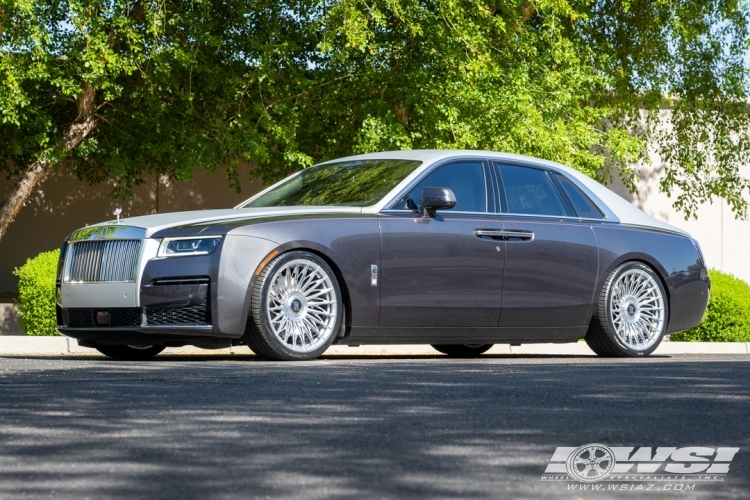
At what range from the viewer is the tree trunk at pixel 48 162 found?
54.0ft

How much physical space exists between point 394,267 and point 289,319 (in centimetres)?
90

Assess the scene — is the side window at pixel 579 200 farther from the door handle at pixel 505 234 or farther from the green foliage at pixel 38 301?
the green foliage at pixel 38 301

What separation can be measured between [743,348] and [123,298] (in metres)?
8.23

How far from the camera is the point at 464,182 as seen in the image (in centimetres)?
959

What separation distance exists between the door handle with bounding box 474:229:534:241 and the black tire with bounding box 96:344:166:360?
2593mm

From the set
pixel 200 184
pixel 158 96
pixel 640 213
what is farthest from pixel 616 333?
pixel 200 184

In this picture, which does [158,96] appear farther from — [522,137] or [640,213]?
[640,213]

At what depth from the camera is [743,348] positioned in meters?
14.1

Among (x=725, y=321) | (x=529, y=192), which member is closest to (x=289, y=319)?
(x=529, y=192)

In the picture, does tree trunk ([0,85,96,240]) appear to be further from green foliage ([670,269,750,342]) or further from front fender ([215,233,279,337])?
front fender ([215,233,279,337])

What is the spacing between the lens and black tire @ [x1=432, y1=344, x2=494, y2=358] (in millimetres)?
11055

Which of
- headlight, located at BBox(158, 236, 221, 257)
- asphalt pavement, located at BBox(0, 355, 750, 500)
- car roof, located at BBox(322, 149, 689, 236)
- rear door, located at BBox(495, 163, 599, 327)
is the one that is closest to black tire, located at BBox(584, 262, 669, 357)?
A: rear door, located at BBox(495, 163, 599, 327)

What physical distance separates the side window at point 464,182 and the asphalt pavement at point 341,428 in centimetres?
227

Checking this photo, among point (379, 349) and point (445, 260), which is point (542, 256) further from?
point (379, 349)
